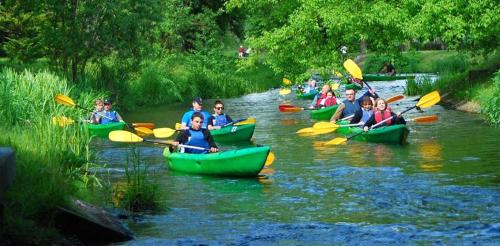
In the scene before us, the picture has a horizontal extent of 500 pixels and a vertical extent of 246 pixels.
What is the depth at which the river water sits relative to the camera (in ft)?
31.6

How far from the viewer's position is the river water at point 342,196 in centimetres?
962

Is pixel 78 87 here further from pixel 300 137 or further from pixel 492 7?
pixel 492 7

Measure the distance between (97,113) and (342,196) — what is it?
10.4 m

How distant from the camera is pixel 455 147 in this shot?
17297mm

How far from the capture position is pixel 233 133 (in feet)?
→ 64.0

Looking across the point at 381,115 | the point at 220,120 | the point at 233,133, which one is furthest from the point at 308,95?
the point at 381,115

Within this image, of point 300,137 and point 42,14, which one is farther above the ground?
point 42,14

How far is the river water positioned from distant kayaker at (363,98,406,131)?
1.63 ft

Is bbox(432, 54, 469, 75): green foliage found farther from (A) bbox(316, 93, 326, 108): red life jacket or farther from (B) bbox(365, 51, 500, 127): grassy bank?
(A) bbox(316, 93, 326, 108): red life jacket

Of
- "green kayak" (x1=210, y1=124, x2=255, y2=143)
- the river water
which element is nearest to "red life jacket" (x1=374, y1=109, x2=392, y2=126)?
the river water

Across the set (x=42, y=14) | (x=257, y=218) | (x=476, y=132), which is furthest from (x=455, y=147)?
(x=42, y=14)

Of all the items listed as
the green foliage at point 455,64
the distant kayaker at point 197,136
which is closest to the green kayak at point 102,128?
the distant kayaker at point 197,136

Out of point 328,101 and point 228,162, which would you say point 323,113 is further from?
point 228,162

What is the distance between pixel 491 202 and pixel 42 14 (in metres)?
23.0
